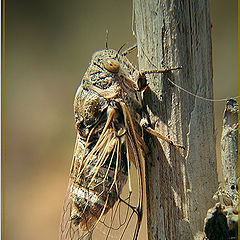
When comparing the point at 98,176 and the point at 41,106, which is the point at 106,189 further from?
the point at 41,106

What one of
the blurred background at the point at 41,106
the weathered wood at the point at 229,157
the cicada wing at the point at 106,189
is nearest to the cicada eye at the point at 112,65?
the cicada wing at the point at 106,189

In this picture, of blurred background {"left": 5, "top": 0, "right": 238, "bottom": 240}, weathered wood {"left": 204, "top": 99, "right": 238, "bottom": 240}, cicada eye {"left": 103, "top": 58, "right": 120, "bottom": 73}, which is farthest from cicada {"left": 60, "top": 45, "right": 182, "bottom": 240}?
blurred background {"left": 5, "top": 0, "right": 238, "bottom": 240}

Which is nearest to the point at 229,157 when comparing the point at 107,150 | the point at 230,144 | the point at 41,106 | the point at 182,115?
the point at 230,144

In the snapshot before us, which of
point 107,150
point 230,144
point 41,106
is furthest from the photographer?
point 41,106

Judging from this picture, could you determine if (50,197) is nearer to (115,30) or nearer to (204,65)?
(115,30)

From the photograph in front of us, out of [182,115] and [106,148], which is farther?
[106,148]

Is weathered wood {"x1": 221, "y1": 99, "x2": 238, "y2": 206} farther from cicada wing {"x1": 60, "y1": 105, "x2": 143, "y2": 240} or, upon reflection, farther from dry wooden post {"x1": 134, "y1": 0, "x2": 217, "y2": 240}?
cicada wing {"x1": 60, "y1": 105, "x2": 143, "y2": 240}

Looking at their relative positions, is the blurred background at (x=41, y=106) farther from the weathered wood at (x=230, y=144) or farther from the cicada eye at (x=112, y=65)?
the weathered wood at (x=230, y=144)
